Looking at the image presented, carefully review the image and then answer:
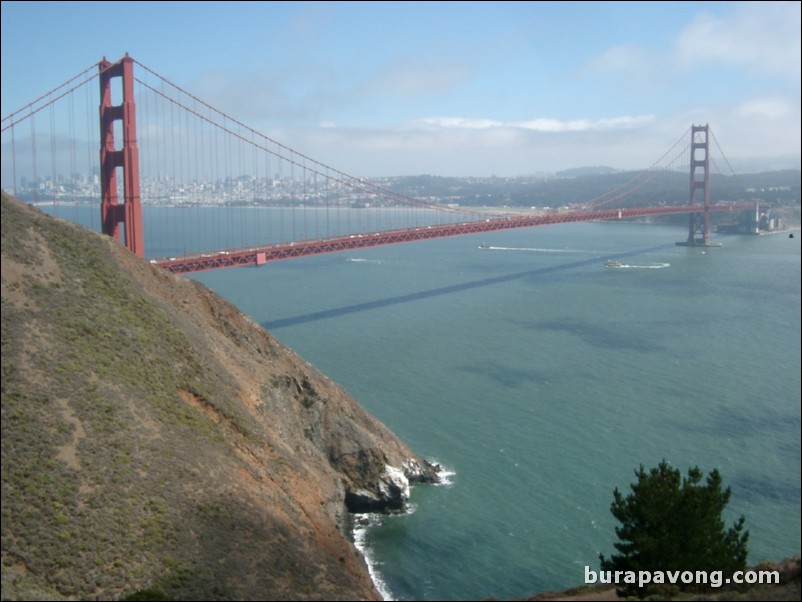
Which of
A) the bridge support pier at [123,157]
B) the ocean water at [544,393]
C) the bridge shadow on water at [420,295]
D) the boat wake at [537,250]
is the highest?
the bridge support pier at [123,157]

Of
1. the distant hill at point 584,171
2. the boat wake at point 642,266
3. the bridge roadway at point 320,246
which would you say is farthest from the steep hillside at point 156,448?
the distant hill at point 584,171

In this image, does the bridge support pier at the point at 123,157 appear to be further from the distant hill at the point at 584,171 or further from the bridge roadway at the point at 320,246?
the distant hill at the point at 584,171

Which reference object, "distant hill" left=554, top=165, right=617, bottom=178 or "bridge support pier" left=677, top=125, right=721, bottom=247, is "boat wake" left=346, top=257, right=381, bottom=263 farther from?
"distant hill" left=554, top=165, right=617, bottom=178

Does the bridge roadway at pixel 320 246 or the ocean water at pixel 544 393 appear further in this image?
the bridge roadway at pixel 320 246

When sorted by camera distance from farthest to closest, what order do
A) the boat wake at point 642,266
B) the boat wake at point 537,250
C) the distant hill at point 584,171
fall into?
the distant hill at point 584,171 → the boat wake at point 537,250 → the boat wake at point 642,266

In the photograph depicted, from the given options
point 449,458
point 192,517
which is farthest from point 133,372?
point 449,458

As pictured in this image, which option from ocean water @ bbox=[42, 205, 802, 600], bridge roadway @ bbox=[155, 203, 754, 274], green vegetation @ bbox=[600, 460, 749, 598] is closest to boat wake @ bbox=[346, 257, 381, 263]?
ocean water @ bbox=[42, 205, 802, 600]
